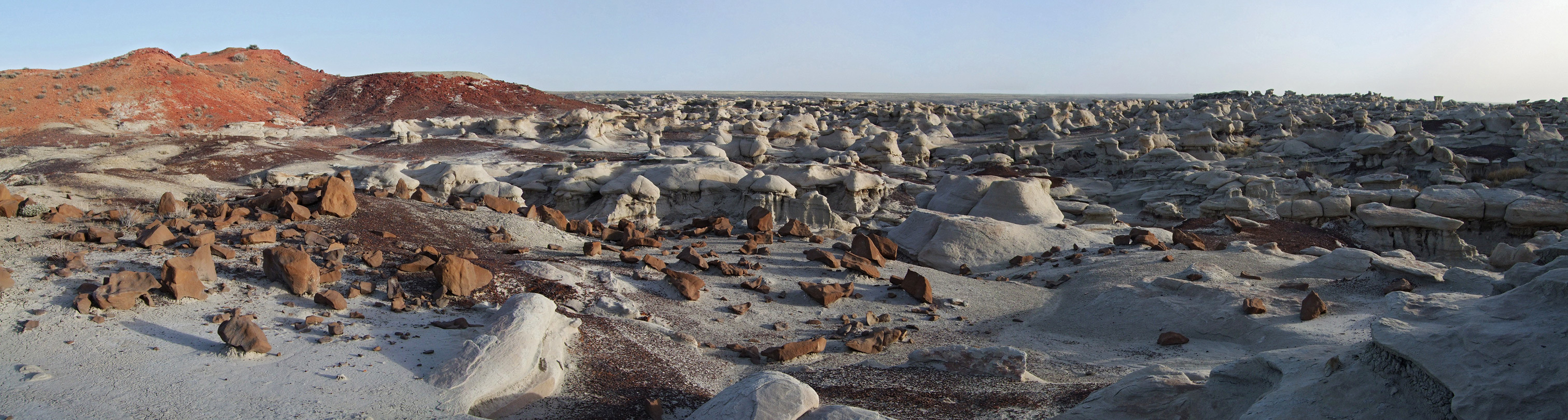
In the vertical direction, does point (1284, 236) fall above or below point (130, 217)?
below

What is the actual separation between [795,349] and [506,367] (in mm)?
2140

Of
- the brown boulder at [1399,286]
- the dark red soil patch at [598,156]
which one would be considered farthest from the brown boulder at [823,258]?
the dark red soil patch at [598,156]

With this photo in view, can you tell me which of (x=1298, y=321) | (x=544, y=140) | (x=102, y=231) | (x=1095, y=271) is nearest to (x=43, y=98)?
(x=544, y=140)

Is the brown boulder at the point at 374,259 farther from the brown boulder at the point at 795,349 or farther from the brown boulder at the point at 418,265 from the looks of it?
the brown boulder at the point at 795,349

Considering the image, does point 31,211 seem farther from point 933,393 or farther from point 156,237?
point 933,393

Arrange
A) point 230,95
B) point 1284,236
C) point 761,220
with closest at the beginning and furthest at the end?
point 761,220 → point 1284,236 → point 230,95

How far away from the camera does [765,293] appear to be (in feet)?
25.6

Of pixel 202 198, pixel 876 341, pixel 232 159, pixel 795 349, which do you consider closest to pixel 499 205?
pixel 202 198

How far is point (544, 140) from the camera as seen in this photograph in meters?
28.5

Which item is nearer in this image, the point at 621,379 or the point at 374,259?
the point at 621,379

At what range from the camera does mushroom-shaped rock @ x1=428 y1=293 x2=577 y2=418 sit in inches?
179

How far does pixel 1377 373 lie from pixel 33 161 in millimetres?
23658

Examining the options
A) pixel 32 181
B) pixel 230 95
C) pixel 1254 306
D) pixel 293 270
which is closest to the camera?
pixel 293 270

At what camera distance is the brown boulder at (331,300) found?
5531 mm
